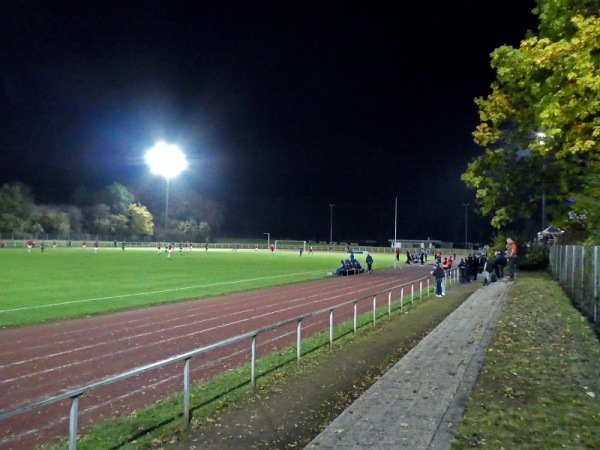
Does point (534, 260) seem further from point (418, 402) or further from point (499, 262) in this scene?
point (418, 402)

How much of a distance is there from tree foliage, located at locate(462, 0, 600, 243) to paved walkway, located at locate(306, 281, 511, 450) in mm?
5771

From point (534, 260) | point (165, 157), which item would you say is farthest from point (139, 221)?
point (534, 260)

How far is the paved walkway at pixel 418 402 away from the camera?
5.22 metres

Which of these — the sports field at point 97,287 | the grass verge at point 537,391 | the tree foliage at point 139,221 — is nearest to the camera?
the grass verge at point 537,391

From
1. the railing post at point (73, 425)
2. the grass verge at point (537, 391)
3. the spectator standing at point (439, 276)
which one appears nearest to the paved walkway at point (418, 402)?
the grass verge at point (537, 391)

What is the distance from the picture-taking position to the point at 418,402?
6.39 m

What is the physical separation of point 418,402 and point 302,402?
144 centimetres

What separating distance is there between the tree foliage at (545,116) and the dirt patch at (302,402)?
643 centimetres

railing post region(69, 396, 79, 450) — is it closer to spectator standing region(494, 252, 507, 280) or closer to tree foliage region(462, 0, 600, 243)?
tree foliage region(462, 0, 600, 243)

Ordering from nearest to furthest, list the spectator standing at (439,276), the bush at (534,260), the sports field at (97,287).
→ 1. the sports field at (97,287)
2. the spectator standing at (439,276)
3. the bush at (534,260)

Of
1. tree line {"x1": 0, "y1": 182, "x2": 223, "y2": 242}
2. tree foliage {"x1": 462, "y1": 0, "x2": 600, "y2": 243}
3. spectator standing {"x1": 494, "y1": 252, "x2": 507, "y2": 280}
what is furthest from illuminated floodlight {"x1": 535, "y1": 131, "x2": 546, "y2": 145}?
tree line {"x1": 0, "y1": 182, "x2": 223, "y2": 242}

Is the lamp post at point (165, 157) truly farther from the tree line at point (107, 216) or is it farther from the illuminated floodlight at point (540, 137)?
the illuminated floodlight at point (540, 137)

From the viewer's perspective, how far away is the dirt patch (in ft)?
18.4

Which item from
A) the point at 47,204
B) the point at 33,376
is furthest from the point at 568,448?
the point at 47,204
